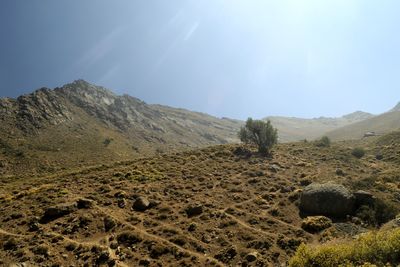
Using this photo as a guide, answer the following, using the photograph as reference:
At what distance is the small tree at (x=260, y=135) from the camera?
Result: 63469 mm

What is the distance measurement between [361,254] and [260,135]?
4907cm

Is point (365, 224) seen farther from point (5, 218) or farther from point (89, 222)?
point (5, 218)

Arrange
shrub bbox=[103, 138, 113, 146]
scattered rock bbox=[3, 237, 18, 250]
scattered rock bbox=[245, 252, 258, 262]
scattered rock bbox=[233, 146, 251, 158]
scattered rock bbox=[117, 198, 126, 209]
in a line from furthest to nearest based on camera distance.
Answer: shrub bbox=[103, 138, 113, 146]
scattered rock bbox=[233, 146, 251, 158]
scattered rock bbox=[117, 198, 126, 209]
scattered rock bbox=[3, 237, 18, 250]
scattered rock bbox=[245, 252, 258, 262]

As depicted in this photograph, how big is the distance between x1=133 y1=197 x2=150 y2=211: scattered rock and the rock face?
15581 millimetres

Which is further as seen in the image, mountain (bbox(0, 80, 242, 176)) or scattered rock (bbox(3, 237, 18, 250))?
mountain (bbox(0, 80, 242, 176))

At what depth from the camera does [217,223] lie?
31.5 m

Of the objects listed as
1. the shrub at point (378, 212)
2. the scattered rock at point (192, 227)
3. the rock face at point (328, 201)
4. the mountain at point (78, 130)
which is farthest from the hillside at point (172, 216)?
the mountain at point (78, 130)

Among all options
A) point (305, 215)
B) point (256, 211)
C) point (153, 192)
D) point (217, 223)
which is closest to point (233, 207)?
point (256, 211)

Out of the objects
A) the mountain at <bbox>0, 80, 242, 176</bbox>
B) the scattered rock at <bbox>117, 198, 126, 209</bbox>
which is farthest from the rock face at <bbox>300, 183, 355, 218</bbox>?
the mountain at <bbox>0, 80, 242, 176</bbox>

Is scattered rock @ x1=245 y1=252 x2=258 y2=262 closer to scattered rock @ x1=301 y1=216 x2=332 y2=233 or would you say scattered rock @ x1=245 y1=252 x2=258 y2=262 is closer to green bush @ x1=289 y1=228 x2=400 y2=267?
green bush @ x1=289 y1=228 x2=400 y2=267

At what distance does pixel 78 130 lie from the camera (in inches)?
3957

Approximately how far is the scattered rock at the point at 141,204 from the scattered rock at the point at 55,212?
5960mm

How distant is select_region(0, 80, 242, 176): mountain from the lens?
76625 millimetres

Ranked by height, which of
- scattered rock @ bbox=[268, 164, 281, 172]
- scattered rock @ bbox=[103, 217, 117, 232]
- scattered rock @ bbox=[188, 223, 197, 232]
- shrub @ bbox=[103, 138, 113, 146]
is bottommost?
scattered rock @ bbox=[188, 223, 197, 232]
